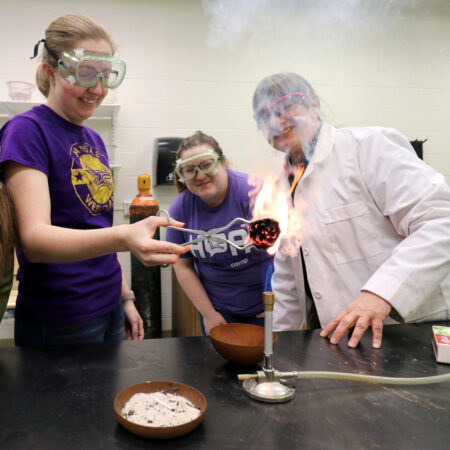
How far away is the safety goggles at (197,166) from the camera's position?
1984 millimetres

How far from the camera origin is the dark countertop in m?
0.79

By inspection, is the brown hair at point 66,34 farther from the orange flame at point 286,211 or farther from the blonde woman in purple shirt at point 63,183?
the orange flame at point 286,211

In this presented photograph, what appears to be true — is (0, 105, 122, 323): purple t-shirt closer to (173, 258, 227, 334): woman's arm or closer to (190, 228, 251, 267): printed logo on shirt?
(190, 228, 251, 267): printed logo on shirt

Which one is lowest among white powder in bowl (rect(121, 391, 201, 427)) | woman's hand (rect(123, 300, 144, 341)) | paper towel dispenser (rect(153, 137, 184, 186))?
woman's hand (rect(123, 300, 144, 341))

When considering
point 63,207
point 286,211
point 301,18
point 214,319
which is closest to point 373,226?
point 286,211

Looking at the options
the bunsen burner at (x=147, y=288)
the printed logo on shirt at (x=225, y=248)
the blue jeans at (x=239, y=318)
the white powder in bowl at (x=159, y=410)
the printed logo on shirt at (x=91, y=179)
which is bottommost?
the bunsen burner at (x=147, y=288)

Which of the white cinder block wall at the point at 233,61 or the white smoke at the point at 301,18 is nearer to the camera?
the white smoke at the point at 301,18

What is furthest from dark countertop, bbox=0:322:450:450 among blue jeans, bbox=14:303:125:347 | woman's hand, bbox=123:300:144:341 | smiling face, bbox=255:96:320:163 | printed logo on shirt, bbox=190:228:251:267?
smiling face, bbox=255:96:320:163

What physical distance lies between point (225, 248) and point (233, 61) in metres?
2.64

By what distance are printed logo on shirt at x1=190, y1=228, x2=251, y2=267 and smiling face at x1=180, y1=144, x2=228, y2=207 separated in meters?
0.24

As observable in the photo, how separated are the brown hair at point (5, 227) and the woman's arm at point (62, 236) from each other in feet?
0.08

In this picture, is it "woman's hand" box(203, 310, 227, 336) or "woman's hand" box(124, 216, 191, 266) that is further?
"woman's hand" box(203, 310, 227, 336)

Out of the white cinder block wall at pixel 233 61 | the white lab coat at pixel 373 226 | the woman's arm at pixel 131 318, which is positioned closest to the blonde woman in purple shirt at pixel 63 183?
→ the woman's arm at pixel 131 318

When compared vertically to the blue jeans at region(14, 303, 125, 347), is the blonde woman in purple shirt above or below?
above
